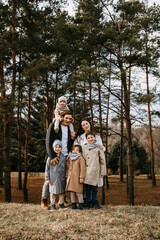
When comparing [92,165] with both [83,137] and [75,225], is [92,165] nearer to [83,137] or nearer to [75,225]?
[83,137]

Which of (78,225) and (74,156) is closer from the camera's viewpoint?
(78,225)

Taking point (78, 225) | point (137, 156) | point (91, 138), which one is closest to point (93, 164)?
point (91, 138)

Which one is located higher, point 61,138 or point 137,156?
point 61,138

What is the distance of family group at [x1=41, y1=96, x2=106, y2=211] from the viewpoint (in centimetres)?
467

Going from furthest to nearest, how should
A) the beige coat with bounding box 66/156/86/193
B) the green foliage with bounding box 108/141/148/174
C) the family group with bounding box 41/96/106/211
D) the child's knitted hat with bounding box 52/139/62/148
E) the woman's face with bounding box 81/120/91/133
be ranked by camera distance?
1. the green foliage with bounding box 108/141/148/174
2. the woman's face with bounding box 81/120/91/133
3. the child's knitted hat with bounding box 52/139/62/148
4. the family group with bounding box 41/96/106/211
5. the beige coat with bounding box 66/156/86/193

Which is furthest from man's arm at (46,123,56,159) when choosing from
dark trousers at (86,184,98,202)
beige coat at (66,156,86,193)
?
dark trousers at (86,184,98,202)

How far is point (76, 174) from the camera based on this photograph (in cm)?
463

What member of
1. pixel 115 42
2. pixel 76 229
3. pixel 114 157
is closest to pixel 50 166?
pixel 76 229

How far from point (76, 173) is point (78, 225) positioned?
43.4 inches

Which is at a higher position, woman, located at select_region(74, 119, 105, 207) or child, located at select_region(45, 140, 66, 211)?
woman, located at select_region(74, 119, 105, 207)

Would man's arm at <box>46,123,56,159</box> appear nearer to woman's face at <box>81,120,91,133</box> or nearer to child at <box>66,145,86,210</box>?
child at <box>66,145,86,210</box>

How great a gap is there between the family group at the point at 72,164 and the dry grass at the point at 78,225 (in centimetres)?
38

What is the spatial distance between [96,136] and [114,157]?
69.0 feet

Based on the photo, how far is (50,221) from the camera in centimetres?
404
